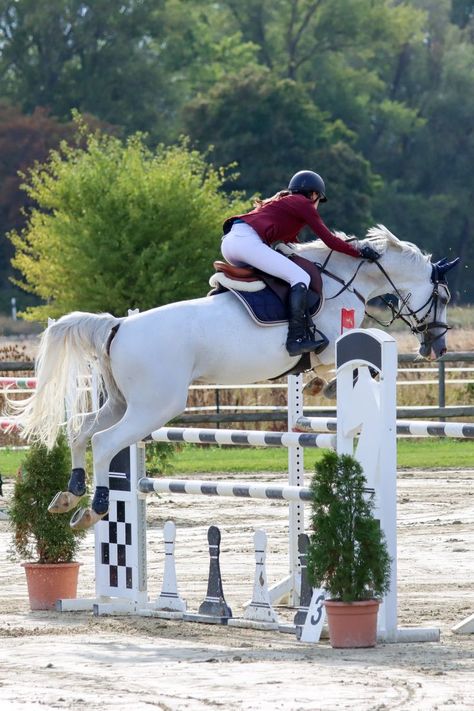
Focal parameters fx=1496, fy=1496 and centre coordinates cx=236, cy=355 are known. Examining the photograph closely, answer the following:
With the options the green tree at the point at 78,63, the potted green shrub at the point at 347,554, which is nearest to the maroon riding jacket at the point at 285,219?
the potted green shrub at the point at 347,554

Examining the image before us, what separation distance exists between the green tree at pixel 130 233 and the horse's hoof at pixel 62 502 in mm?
21562

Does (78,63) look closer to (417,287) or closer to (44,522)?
(417,287)

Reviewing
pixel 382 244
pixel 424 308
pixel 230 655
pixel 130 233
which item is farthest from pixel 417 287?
pixel 130 233

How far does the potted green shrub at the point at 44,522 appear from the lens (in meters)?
8.10

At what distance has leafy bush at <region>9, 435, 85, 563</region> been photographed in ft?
26.6

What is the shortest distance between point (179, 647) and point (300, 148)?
153ft

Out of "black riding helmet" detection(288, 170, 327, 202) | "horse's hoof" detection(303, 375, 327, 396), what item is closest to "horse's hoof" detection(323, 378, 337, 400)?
"horse's hoof" detection(303, 375, 327, 396)

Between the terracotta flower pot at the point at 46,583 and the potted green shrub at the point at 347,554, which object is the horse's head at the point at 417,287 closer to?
the potted green shrub at the point at 347,554

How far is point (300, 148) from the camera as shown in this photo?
52.4 meters

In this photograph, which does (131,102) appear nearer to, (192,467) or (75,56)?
(75,56)

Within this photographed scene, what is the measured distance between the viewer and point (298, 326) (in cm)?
781

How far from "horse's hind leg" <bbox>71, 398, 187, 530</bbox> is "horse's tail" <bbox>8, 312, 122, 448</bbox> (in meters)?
0.31

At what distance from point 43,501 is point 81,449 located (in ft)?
1.51

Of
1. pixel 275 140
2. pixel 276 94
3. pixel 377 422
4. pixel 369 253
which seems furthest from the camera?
pixel 276 94
